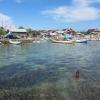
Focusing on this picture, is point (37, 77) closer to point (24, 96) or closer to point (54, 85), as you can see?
point (54, 85)

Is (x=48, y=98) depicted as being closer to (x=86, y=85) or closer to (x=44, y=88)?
(x=44, y=88)

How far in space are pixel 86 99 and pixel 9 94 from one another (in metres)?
6.07

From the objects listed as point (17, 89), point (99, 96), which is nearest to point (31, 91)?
point (17, 89)

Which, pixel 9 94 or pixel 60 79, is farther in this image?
pixel 60 79

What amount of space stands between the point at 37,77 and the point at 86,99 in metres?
11.9

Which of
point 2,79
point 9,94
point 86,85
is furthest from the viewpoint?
point 2,79

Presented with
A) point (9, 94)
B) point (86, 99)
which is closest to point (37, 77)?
point (9, 94)

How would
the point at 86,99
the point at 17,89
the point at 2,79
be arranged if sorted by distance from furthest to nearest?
the point at 2,79, the point at 17,89, the point at 86,99

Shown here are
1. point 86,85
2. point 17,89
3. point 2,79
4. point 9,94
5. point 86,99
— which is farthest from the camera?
point 2,79

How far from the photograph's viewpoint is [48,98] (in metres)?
22.0

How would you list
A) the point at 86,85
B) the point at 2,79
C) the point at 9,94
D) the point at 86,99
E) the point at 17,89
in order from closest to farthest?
the point at 86,99 → the point at 9,94 → the point at 17,89 → the point at 86,85 → the point at 2,79

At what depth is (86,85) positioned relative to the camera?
27.8m

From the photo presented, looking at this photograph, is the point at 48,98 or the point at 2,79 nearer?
the point at 48,98

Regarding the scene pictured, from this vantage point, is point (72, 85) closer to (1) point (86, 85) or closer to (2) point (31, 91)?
(1) point (86, 85)
